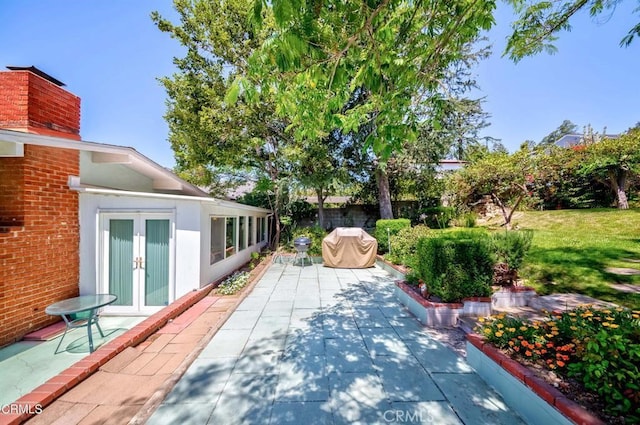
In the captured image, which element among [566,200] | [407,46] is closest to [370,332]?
[407,46]

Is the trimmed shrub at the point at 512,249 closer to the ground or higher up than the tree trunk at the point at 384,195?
closer to the ground

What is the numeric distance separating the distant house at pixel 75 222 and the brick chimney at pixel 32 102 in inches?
0.7

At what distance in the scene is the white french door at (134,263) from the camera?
206 inches

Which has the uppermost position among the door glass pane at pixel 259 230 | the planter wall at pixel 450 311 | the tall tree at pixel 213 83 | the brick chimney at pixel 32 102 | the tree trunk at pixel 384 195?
the tall tree at pixel 213 83

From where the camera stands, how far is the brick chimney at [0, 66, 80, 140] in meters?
4.57

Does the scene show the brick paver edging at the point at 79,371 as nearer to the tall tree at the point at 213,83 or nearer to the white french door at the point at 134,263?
the white french door at the point at 134,263

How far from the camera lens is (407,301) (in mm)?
5191

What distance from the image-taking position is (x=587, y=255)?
714 centimetres

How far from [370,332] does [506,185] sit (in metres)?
10.2

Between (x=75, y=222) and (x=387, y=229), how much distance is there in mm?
9542

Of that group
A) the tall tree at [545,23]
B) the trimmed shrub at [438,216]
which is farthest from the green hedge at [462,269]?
the trimmed shrub at [438,216]

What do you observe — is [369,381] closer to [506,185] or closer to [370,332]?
[370,332]

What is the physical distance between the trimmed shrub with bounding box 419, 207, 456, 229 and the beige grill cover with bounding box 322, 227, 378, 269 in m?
5.94

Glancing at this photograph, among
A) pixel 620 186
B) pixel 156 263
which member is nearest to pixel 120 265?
pixel 156 263
